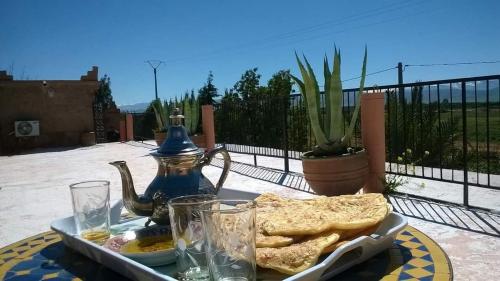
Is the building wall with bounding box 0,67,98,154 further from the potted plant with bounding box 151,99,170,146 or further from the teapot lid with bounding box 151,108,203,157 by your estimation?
the teapot lid with bounding box 151,108,203,157

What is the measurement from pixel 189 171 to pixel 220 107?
6.20 m

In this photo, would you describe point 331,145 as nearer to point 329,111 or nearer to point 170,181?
point 329,111

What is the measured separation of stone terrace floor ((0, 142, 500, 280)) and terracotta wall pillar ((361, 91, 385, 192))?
0.78 feet

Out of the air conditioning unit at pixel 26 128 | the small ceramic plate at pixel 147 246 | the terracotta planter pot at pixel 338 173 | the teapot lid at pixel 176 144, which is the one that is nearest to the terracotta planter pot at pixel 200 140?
the terracotta planter pot at pixel 338 173

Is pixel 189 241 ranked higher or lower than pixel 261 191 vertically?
higher

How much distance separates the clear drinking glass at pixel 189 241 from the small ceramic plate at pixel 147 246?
0.08 metres

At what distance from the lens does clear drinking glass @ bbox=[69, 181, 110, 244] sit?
124 cm

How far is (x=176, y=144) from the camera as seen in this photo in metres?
1.37

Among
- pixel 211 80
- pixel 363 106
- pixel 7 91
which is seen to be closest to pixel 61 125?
pixel 7 91

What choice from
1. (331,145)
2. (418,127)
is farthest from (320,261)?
(418,127)

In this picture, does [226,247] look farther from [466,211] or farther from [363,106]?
[363,106]

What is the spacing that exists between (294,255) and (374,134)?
2829 millimetres

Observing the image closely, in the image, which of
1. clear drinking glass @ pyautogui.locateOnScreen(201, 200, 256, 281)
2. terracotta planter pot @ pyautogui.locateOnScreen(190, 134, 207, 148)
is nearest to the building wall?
terracotta planter pot @ pyautogui.locateOnScreen(190, 134, 207, 148)

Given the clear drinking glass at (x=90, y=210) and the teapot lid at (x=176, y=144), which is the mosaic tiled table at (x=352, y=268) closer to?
the clear drinking glass at (x=90, y=210)
